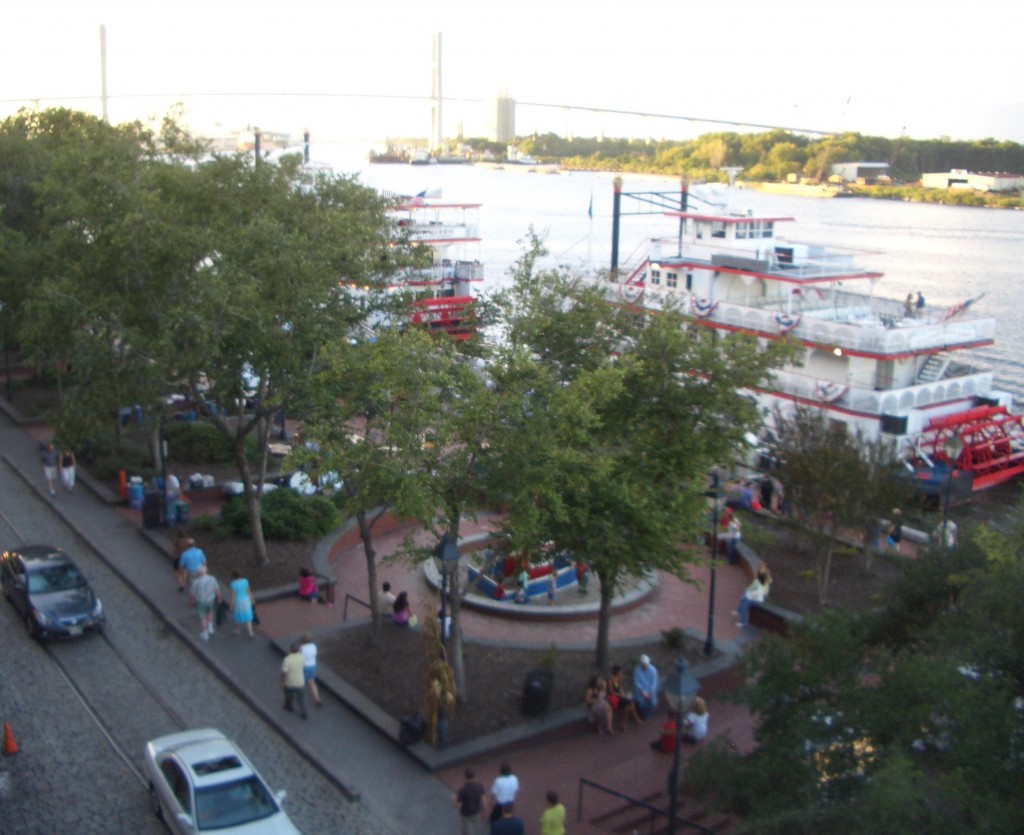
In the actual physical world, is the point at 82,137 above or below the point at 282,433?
above

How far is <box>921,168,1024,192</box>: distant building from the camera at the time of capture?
262ft

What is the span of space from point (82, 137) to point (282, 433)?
7866mm

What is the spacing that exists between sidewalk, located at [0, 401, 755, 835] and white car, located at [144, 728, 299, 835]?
1423mm

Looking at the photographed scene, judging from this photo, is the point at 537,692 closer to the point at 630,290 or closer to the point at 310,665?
the point at 310,665

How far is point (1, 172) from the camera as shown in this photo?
2970cm

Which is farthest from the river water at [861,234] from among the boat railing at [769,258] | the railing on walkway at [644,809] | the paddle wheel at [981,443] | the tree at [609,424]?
the railing on walkway at [644,809]

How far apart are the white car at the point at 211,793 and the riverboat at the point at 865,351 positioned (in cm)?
1729

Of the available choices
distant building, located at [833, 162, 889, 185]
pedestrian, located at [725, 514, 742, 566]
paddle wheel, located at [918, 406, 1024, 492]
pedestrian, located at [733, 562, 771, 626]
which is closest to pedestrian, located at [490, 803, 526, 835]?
pedestrian, located at [733, 562, 771, 626]

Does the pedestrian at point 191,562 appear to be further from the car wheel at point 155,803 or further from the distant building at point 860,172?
the distant building at point 860,172

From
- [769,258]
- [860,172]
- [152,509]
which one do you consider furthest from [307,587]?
[860,172]

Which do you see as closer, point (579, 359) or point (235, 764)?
point (235, 764)

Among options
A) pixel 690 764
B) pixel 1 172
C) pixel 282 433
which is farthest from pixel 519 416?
pixel 1 172

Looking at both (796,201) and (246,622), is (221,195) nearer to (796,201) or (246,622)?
(246,622)

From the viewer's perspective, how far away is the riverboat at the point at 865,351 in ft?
89.0
